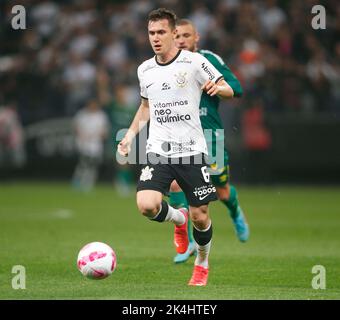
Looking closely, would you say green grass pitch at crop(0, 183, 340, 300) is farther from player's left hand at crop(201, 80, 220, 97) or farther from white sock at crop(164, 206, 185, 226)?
player's left hand at crop(201, 80, 220, 97)

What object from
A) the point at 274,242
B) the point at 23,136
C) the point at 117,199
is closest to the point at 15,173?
the point at 23,136

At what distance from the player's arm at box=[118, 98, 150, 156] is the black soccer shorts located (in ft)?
0.89

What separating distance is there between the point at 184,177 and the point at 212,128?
2267mm

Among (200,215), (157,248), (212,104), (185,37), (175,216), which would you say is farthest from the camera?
(157,248)

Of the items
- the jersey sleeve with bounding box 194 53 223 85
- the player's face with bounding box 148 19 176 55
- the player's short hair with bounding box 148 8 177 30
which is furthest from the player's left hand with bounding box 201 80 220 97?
the player's short hair with bounding box 148 8 177 30

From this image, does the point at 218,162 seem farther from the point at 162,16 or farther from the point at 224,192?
the point at 162,16

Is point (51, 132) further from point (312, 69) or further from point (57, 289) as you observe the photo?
point (57, 289)

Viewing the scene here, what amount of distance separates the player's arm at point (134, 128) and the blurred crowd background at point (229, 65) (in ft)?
38.7

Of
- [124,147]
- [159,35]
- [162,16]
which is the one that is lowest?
[124,147]

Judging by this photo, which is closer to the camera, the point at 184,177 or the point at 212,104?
the point at 184,177

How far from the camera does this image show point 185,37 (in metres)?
10.7

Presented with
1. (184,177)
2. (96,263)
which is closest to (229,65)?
(184,177)

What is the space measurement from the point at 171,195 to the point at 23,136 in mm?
13301

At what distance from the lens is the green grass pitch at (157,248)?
837 cm
